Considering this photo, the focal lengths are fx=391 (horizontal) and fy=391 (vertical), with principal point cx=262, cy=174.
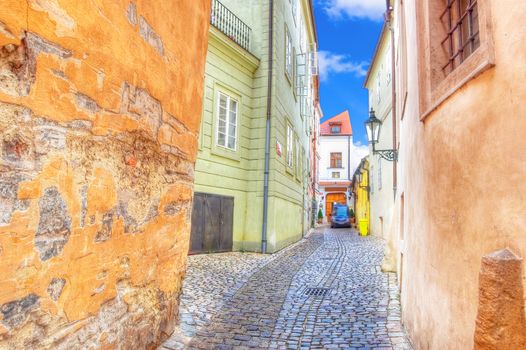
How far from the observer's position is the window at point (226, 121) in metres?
10.8

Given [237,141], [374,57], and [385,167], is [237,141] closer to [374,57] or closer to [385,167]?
[385,167]

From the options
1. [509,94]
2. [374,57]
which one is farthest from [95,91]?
[374,57]

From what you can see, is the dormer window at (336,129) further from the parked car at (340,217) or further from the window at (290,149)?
the window at (290,149)

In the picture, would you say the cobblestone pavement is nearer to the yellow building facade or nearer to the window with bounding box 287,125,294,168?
the window with bounding box 287,125,294,168

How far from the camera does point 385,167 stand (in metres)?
16.7

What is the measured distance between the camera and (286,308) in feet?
17.3

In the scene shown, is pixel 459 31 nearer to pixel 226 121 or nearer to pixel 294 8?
pixel 226 121

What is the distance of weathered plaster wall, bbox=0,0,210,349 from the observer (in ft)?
6.21

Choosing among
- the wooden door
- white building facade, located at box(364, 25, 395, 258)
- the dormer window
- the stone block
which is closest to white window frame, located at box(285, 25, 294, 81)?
white building facade, located at box(364, 25, 395, 258)

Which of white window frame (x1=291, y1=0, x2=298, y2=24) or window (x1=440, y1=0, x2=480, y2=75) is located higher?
white window frame (x1=291, y1=0, x2=298, y2=24)

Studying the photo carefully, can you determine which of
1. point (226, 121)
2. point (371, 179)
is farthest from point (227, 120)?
point (371, 179)

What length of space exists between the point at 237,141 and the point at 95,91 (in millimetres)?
8982

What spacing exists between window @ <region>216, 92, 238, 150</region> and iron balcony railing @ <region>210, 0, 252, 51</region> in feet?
5.82

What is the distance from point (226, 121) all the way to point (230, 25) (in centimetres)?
307
